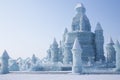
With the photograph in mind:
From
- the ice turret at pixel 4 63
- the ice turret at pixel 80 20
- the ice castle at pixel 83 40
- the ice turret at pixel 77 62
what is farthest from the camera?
the ice turret at pixel 80 20

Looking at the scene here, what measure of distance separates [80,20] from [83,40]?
19.1 ft

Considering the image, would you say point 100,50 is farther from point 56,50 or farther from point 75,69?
point 75,69

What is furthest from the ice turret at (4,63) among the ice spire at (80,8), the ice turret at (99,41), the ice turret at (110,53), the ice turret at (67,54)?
the ice turret at (110,53)

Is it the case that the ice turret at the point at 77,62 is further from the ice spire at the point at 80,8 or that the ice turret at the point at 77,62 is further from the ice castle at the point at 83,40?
the ice spire at the point at 80,8

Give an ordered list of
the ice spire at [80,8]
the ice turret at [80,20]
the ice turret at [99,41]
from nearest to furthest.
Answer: the ice turret at [99,41], the ice turret at [80,20], the ice spire at [80,8]

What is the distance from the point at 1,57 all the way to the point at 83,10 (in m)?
28.3

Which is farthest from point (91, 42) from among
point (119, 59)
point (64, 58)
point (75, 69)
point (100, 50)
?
point (75, 69)

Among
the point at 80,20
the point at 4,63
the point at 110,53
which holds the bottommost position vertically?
the point at 4,63

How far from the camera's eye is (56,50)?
60.8m

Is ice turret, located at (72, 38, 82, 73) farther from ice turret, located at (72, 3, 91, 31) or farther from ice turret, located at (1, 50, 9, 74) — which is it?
ice turret, located at (72, 3, 91, 31)

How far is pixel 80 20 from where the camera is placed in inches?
2276

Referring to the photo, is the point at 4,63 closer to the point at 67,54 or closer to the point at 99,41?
the point at 67,54

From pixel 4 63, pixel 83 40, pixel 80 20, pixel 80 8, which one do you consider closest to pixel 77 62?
pixel 4 63

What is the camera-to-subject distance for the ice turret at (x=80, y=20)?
57.9m
